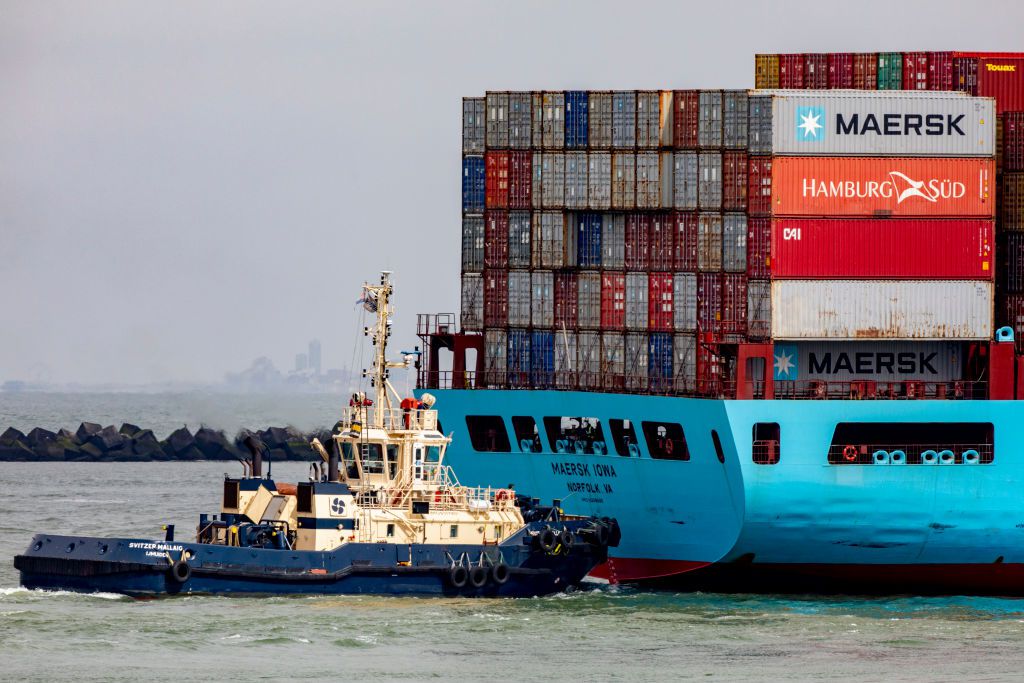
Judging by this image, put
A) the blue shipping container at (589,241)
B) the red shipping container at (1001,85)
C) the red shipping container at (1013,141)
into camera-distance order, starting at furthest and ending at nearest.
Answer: the red shipping container at (1001,85)
the blue shipping container at (589,241)
the red shipping container at (1013,141)

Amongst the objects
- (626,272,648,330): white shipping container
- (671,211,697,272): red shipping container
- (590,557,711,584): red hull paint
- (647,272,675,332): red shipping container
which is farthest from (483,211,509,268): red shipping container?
(590,557,711,584): red hull paint

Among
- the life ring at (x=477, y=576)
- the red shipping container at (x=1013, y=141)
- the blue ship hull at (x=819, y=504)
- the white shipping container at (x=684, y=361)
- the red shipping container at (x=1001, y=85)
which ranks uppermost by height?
the red shipping container at (x=1001, y=85)

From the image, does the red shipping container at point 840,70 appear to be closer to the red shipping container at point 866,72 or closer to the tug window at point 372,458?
the red shipping container at point 866,72

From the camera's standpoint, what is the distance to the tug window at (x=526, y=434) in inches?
1863

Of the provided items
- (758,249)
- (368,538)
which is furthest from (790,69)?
(368,538)

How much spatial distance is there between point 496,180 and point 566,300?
322cm

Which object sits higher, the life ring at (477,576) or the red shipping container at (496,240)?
the red shipping container at (496,240)

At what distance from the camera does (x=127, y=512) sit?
2496 inches

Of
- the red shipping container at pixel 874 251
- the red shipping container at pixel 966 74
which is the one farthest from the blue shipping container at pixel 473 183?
the red shipping container at pixel 966 74

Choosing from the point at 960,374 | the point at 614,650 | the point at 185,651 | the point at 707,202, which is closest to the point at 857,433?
the point at 960,374

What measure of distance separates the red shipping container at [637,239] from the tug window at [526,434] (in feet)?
13.9

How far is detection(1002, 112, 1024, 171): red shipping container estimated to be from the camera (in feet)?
152

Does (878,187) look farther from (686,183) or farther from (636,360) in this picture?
(636,360)

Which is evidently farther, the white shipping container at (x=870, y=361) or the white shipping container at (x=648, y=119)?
the white shipping container at (x=648, y=119)
